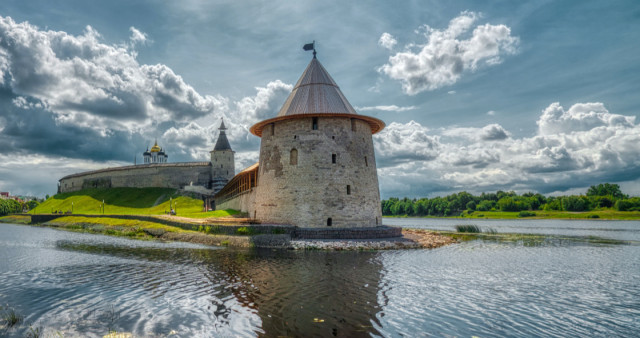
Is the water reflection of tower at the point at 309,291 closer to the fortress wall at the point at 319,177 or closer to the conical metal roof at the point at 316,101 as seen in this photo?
the fortress wall at the point at 319,177

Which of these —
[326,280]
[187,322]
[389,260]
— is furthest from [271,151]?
[187,322]

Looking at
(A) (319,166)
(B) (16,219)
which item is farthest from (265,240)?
(B) (16,219)

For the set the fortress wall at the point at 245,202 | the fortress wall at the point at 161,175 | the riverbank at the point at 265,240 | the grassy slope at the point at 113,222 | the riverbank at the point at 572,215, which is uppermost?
the fortress wall at the point at 161,175

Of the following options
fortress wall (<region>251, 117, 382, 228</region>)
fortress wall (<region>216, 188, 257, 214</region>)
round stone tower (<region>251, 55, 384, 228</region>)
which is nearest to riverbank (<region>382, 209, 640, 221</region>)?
fortress wall (<region>216, 188, 257, 214</region>)

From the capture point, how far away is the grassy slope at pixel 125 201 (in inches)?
2126

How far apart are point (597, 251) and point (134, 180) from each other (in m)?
66.0

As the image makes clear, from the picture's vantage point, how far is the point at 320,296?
8609 mm

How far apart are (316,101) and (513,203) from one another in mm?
78164

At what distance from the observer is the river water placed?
6.53 meters

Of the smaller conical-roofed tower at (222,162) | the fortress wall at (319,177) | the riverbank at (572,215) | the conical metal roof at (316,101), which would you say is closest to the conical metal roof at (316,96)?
the conical metal roof at (316,101)

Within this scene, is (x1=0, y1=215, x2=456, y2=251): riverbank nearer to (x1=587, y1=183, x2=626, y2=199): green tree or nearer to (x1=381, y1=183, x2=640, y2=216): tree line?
(x1=381, y1=183, x2=640, y2=216): tree line

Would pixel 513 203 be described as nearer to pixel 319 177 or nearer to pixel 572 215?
pixel 572 215

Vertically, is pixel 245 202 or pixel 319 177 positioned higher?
pixel 319 177

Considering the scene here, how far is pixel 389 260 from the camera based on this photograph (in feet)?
47.2
